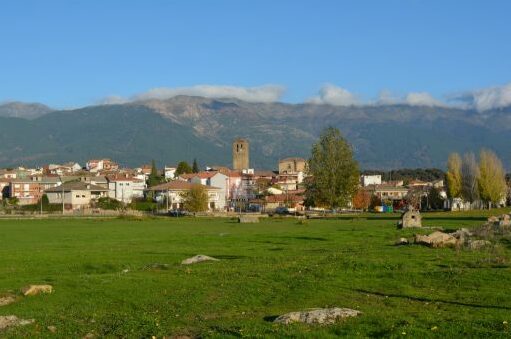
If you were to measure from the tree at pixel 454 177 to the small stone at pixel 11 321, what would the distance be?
130321 mm

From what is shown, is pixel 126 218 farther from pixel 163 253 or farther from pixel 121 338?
pixel 121 338

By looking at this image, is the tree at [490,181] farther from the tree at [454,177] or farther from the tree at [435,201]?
the tree at [435,201]

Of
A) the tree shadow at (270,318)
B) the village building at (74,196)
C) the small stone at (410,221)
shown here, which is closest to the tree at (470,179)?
the village building at (74,196)

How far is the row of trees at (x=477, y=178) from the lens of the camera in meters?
133

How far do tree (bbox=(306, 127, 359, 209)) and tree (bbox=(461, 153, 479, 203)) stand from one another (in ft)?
83.4

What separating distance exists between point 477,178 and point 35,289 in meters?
121

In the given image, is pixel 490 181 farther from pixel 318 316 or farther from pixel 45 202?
pixel 318 316

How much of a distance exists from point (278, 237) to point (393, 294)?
3139 centimetres

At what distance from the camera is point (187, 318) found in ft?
69.4

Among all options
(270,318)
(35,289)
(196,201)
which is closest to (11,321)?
(35,289)

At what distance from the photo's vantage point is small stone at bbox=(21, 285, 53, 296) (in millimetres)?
25000

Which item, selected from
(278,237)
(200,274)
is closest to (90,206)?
(278,237)

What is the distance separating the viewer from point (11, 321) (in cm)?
2072

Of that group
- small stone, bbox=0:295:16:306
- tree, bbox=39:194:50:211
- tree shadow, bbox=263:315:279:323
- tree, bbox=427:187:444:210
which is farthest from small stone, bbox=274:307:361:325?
tree, bbox=427:187:444:210
